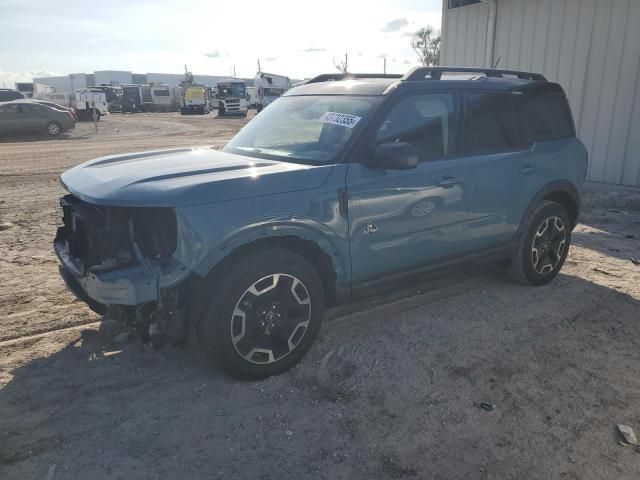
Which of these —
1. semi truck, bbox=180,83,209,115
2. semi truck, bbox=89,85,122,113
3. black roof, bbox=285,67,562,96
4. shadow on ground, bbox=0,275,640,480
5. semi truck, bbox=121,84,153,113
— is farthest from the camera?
semi truck, bbox=121,84,153,113

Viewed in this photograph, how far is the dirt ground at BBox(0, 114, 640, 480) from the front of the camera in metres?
2.66

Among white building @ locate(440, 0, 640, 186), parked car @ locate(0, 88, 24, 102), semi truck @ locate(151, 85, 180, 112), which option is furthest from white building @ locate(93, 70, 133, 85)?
white building @ locate(440, 0, 640, 186)

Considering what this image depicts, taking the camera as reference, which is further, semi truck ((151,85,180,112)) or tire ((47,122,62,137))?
semi truck ((151,85,180,112))

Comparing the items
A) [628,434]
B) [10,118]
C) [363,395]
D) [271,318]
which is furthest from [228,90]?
[628,434]

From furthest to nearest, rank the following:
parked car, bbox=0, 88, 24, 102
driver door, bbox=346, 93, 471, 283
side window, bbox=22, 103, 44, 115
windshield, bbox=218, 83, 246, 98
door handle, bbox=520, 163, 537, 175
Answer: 1. windshield, bbox=218, 83, 246, 98
2. parked car, bbox=0, 88, 24, 102
3. side window, bbox=22, 103, 44, 115
4. door handle, bbox=520, 163, 537, 175
5. driver door, bbox=346, 93, 471, 283

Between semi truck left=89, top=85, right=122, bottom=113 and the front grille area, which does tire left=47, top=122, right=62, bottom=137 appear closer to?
the front grille area

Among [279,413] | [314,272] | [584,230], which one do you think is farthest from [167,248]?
[584,230]

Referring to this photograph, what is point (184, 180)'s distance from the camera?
10.0 ft

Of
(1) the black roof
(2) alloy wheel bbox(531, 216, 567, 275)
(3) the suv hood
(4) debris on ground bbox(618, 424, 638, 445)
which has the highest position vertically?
(1) the black roof

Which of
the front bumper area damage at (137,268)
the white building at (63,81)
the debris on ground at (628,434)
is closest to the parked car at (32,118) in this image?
the front bumper area damage at (137,268)

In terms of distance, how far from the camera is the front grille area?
3.01m

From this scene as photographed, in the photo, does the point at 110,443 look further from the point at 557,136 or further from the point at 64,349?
the point at 557,136

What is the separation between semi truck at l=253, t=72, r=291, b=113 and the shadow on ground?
4214cm

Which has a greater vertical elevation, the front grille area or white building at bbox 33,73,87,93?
white building at bbox 33,73,87,93
